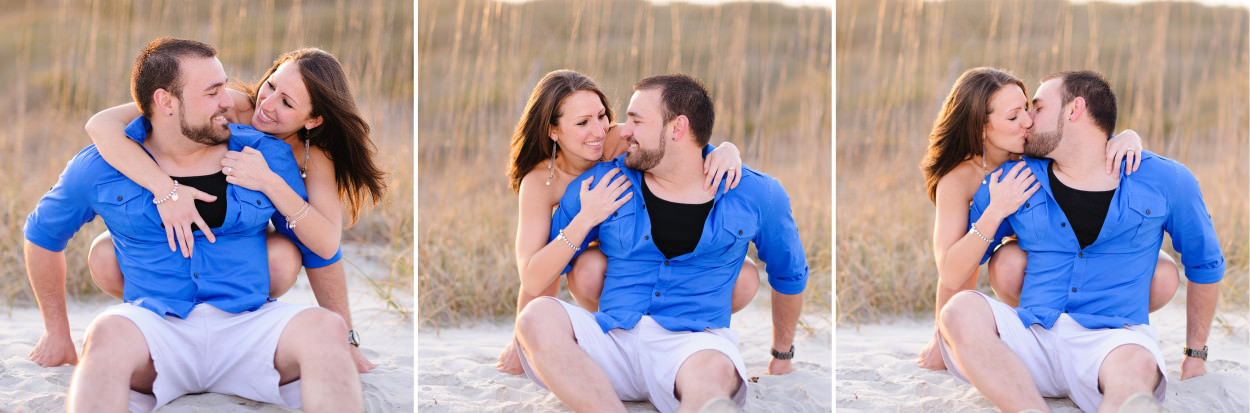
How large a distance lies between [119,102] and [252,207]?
3.74m

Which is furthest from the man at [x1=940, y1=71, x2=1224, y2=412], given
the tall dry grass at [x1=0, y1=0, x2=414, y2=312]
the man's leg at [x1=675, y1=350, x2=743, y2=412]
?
the tall dry grass at [x1=0, y1=0, x2=414, y2=312]

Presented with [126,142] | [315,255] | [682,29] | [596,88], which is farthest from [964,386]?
[682,29]

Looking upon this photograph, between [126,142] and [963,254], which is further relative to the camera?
[963,254]

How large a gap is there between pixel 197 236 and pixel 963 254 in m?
2.58

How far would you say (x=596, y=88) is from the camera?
3908mm

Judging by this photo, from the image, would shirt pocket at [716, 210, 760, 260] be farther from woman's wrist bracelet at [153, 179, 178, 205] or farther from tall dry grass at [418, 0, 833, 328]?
woman's wrist bracelet at [153, 179, 178, 205]

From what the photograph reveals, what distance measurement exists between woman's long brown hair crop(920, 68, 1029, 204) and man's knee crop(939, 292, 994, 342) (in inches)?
19.9

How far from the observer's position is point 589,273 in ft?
12.8

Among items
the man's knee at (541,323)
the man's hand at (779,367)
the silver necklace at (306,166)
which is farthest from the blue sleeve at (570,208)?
the man's hand at (779,367)

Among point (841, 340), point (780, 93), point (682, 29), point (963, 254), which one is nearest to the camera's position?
point (963, 254)

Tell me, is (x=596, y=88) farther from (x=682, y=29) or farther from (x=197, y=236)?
(x=682, y=29)

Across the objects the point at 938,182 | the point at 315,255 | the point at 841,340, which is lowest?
the point at 841,340

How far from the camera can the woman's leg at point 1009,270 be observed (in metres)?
3.88

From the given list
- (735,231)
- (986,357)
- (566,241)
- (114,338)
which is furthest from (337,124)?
(986,357)
